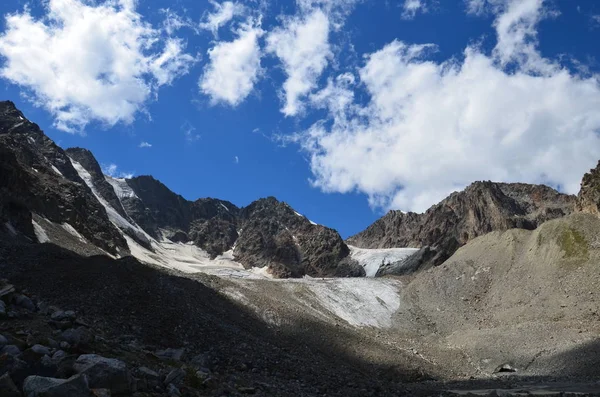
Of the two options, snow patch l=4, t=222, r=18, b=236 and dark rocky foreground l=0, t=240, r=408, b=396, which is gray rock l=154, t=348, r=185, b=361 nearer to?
dark rocky foreground l=0, t=240, r=408, b=396

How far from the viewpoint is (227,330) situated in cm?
3122

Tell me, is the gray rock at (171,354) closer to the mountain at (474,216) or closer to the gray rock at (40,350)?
the gray rock at (40,350)

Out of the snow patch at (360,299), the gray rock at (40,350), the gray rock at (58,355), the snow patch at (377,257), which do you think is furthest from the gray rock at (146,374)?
the snow patch at (377,257)

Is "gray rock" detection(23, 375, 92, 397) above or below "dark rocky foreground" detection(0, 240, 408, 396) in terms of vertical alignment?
below

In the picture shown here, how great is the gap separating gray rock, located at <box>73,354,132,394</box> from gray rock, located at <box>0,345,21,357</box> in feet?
4.13

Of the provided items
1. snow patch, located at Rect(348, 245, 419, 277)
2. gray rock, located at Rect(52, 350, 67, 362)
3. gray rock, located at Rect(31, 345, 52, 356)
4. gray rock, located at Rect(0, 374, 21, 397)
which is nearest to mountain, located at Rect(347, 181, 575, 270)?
snow patch, located at Rect(348, 245, 419, 277)

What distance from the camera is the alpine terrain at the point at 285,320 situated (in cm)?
1275

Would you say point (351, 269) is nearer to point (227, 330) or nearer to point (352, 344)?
point (352, 344)

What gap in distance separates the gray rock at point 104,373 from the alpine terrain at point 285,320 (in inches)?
1.1

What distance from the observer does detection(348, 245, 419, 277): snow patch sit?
6531 inches

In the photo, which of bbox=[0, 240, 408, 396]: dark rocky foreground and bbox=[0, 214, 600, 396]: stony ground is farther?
bbox=[0, 214, 600, 396]: stony ground

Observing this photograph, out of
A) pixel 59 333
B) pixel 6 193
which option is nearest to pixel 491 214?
pixel 6 193

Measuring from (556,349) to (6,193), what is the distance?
236ft

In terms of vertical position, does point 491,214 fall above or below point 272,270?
above
